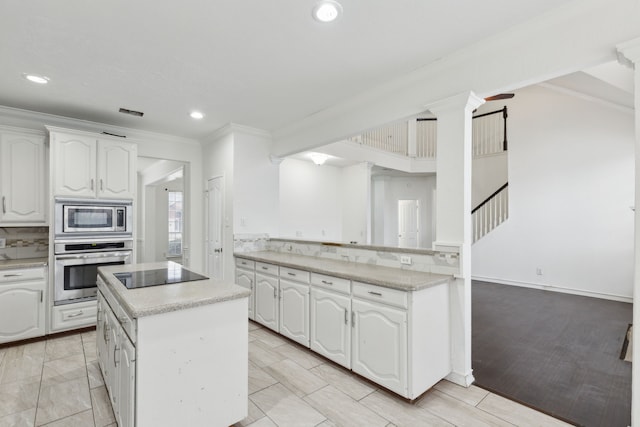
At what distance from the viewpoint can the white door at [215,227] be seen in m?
4.43

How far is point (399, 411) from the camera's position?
207cm

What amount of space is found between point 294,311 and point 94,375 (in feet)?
5.73

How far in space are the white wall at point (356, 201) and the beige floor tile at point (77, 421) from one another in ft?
15.2

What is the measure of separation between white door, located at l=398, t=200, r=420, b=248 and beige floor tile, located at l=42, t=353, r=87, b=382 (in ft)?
24.2

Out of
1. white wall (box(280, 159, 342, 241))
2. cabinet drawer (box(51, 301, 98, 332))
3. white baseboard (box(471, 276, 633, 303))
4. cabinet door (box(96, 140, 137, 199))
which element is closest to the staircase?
white baseboard (box(471, 276, 633, 303))

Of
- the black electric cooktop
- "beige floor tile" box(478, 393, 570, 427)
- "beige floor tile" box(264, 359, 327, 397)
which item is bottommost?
"beige floor tile" box(264, 359, 327, 397)

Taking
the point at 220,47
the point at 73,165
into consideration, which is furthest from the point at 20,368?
the point at 220,47

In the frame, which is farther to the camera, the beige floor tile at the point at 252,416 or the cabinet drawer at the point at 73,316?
the cabinet drawer at the point at 73,316

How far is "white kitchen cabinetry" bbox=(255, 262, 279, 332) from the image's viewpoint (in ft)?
11.1

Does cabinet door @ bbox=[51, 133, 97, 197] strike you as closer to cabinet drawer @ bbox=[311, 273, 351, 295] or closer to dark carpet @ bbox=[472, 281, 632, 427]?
cabinet drawer @ bbox=[311, 273, 351, 295]

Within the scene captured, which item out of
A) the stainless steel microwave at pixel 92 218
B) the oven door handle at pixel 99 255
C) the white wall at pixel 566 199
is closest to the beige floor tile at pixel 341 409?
the oven door handle at pixel 99 255

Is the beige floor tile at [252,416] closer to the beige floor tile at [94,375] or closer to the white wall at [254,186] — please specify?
the beige floor tile at [94,375]

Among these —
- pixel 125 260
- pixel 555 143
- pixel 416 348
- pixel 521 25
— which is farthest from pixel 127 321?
pixel 555 143

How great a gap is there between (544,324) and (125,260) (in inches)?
202
